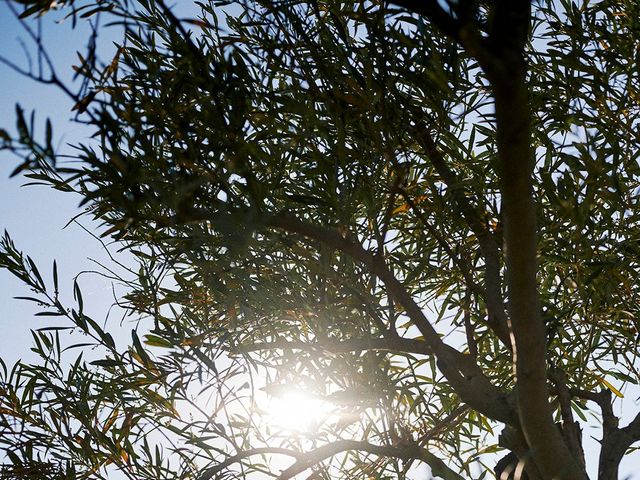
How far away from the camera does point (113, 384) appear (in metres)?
2.50

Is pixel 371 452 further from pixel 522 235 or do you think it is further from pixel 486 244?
pixel 522 235

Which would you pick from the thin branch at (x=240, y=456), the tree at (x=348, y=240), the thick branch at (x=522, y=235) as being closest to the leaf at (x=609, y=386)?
the tree at (x=348, y=240)

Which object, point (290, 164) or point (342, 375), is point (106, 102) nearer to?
point (290, 164)

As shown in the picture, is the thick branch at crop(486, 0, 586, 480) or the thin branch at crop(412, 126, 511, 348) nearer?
the thick branch at crop(486, 0, 586, 480)

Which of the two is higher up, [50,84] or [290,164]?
[290,164]

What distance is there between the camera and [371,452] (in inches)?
85.8

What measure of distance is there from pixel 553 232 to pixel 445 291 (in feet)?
2.03

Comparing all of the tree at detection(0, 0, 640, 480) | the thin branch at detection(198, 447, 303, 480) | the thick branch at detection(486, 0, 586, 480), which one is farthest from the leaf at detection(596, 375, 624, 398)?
the thin branch at detection(198, 447, 303, 480)

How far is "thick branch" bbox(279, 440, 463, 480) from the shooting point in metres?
2.17

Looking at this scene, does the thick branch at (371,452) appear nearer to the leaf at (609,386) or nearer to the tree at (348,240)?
the tree at (348,240)

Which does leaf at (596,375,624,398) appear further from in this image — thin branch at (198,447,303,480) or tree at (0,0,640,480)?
thin branch at (198,447,303,480)

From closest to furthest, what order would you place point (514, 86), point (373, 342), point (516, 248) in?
point (514, 86)
point (516, 248)
point (373, 342)

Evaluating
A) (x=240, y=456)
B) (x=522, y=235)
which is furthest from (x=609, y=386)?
(x=522, y=235)

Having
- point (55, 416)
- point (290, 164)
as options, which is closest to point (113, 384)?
point (55, 416)
